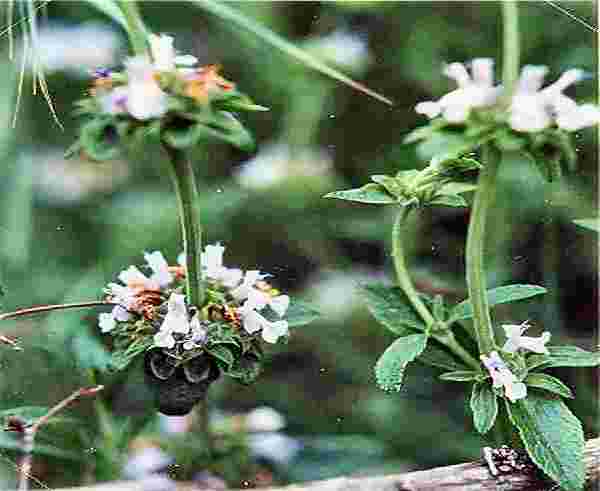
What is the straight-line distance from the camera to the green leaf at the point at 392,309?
1.42 ft

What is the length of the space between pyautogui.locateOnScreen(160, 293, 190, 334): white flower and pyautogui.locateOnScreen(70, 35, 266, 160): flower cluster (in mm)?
65

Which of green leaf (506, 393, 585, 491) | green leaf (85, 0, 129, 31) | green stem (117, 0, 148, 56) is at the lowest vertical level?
green leaf (506, 393, 585, 491)

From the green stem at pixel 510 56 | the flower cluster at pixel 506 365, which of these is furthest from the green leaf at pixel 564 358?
the green stem at pixel 510 56

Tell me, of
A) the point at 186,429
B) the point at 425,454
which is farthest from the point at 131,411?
the point at 425,454

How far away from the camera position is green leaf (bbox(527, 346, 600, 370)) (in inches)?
16.2

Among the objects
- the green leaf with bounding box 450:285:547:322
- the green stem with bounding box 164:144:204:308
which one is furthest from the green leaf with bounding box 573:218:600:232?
the green stem with bounding box 164:144:204:308

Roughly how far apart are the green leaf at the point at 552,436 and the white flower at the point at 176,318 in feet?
0.40

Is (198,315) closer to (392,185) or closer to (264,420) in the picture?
(392,185)

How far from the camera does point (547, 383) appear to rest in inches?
15.9

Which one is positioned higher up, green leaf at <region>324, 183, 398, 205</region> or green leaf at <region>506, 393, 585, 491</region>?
green leaf at <region>324, 183, 398, 205</region>

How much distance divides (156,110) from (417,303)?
14cm

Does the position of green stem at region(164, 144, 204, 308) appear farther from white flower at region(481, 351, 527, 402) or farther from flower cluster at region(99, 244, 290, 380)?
white flower at region(481, 351, 527, 402)

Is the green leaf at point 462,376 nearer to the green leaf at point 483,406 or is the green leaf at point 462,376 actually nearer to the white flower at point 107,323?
the green leaf at point 483,406

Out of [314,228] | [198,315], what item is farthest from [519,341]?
[314,228]
